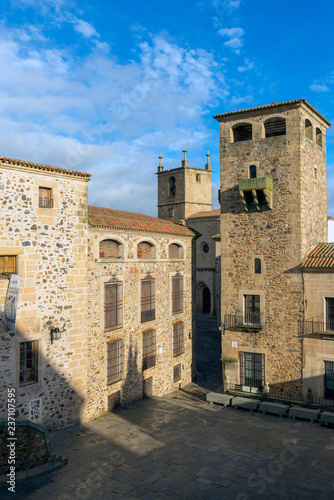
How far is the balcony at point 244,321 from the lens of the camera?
20.8m

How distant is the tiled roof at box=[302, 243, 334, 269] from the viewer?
19.1 meters

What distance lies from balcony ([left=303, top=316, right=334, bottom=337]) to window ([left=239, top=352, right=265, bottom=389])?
2.78 metres

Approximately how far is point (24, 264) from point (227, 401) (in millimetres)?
11570

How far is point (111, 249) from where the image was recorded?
1916 centimetres

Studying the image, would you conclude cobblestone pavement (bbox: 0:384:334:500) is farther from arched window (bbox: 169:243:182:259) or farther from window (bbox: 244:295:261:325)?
arched window (bbox: 169:243:182:259)

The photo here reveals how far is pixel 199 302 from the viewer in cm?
4884

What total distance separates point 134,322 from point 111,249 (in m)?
3.87

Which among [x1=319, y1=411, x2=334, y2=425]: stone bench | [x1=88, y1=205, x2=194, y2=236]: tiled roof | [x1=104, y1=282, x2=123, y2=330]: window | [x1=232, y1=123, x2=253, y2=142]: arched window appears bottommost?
[x1=319, y1=411, x2=334, y2=425]: stone bench

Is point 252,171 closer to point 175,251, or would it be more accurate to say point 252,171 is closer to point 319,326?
point 175,251

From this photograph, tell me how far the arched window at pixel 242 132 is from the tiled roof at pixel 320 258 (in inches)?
290

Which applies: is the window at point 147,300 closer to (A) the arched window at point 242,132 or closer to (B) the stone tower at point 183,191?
(A) the arched window at point 242,132

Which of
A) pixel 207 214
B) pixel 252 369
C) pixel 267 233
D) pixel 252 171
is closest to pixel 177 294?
pixel 252 369

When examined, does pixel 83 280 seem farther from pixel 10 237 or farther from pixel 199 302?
pixel 199 302

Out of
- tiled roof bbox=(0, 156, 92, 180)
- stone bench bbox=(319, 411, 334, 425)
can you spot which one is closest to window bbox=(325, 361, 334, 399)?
stone bench bbox=(319, 411, 334, 425)
